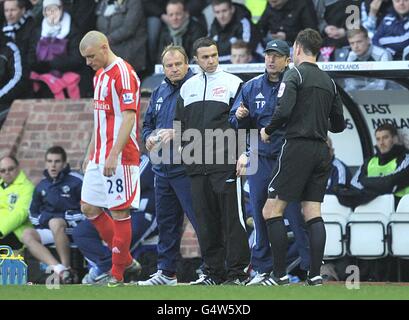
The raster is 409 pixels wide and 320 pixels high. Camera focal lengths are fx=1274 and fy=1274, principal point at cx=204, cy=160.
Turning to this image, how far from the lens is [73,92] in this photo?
50.9ft

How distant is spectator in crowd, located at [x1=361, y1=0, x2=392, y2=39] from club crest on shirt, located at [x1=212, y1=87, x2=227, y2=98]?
12.1ft

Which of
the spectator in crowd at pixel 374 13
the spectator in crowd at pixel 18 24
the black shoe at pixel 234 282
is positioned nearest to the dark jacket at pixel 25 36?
the spectator in crowd at pixel 18 24

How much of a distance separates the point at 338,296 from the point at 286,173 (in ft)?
4.35

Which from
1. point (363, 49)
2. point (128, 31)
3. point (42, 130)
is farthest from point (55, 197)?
point (363, 49)

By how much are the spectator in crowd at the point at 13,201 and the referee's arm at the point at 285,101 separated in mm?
5139

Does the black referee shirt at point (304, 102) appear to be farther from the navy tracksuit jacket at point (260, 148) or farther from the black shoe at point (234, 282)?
the black shoe at point (234, 282)

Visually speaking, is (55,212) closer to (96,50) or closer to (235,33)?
(235,33)

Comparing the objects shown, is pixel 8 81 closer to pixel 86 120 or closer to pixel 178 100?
pixel 86 120

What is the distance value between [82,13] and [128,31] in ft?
2.41

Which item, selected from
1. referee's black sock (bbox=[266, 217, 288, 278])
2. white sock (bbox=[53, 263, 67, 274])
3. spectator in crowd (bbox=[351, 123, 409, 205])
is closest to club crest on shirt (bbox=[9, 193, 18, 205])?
white sock (bbox=[53, 263, 67, 274])

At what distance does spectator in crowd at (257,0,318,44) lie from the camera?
46.3ft

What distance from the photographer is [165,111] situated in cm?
1120

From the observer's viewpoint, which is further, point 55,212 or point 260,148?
point 55,212

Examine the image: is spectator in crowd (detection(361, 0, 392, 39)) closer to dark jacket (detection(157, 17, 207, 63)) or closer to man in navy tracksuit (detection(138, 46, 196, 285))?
dark jacket (detection(157, 17, 207, 63))
